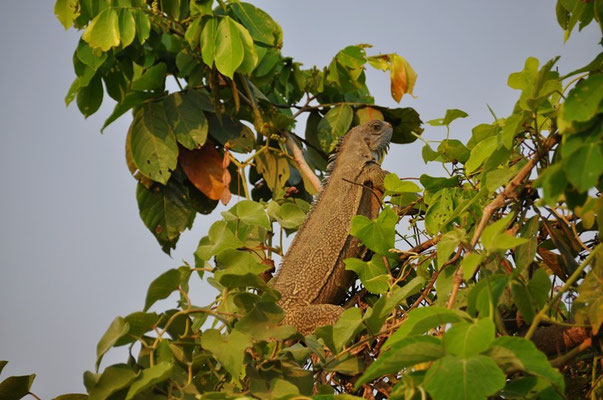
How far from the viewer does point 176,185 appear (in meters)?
4.45

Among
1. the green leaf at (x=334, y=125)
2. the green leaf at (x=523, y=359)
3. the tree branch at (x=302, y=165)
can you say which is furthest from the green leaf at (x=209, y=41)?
the green leaf at (x=523, y=359)

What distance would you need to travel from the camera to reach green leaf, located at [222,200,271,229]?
2.86 meters

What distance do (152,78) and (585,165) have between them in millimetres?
3509

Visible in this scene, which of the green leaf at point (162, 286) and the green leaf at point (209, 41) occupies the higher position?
the green leaf at point (209, 41)

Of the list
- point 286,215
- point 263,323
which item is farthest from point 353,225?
point 263,323

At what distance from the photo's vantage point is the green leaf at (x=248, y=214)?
2.86 m

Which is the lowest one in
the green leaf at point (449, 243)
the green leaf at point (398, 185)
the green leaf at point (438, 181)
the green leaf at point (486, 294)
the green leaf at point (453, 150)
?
the green leaf at point (486, 294)

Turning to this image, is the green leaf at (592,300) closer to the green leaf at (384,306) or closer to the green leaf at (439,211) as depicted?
the green leaf at (384,306)

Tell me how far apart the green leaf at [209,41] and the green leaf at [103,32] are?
0.46 m

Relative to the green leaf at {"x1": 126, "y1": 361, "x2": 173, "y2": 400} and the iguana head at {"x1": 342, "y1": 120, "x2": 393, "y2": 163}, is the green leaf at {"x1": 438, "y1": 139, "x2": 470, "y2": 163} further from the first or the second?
the iguana head at {"x1": 342, "y1": 120, "x2": 393, "y2": 163}

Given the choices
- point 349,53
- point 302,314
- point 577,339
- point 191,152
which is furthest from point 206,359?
point 349,53

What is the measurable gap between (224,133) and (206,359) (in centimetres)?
279

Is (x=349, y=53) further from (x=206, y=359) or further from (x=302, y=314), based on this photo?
(x=206, y=359)

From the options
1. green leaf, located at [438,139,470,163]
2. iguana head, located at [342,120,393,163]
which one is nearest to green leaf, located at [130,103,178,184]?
iguana head, located at [342,120,393,163]
